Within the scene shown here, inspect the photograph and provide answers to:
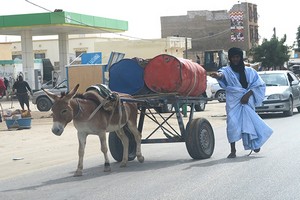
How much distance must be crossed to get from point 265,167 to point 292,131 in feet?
20.2

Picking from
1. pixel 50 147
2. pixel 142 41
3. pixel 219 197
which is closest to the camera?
pixel 219 197

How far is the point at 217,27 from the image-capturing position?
282 ft

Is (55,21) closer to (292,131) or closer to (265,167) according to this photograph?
(292,131)

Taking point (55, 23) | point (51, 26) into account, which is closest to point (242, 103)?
point (55, 23)

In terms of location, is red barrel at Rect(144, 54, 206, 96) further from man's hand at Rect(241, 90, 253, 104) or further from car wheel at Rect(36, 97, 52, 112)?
car wheel at Rect(36, 97, 52, 112)

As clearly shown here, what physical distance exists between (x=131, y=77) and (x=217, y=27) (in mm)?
76237

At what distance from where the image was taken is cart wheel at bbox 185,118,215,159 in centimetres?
1058

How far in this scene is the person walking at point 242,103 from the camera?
1083 cm

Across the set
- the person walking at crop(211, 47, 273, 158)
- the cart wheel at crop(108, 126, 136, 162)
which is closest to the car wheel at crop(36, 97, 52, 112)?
the cart wheel at crop(108, 126, 136, 162)

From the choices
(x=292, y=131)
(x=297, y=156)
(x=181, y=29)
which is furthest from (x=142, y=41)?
(x=297, y=156)

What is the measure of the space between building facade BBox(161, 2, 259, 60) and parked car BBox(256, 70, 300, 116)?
5887cm

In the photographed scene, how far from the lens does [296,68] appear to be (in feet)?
213

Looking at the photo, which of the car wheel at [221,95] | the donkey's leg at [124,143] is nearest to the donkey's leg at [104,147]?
the donkey's leg at [124,143]

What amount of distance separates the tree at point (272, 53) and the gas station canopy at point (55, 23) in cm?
2429
